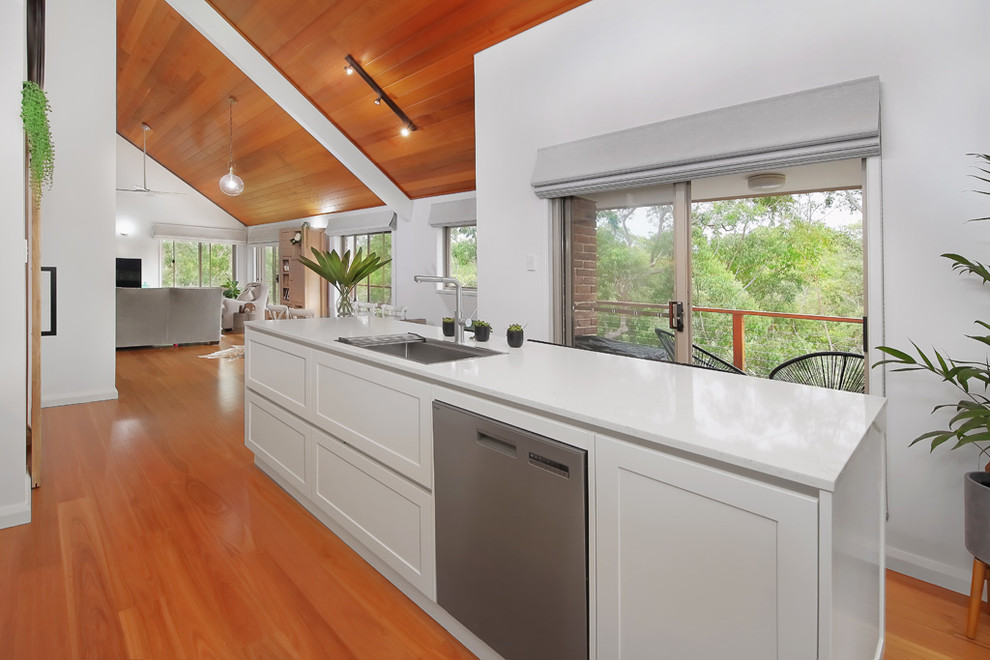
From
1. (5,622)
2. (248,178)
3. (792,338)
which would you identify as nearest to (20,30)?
(5,622)

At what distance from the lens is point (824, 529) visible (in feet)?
2.87

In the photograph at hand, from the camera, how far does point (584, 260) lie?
3469mm

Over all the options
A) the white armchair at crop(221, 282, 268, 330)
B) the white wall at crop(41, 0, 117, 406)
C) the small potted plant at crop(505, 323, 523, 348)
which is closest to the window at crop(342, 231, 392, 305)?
the white armchair at crop(221, 282, 268, 330)

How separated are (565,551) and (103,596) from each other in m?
1.71

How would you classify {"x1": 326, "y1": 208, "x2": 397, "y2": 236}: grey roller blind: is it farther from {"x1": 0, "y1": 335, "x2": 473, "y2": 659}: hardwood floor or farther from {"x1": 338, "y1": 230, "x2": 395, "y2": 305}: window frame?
{"x1": 0, "y1": 335, "x2": 473, "y2": 659}: hardwood floor

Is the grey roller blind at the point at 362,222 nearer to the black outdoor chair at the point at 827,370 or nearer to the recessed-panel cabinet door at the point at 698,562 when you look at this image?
the black outdoor chair at the point at 827,370

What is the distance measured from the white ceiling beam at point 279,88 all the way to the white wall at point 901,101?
3.37 metres

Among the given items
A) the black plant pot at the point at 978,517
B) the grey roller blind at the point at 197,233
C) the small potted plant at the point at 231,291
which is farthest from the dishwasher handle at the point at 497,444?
the grey roller blind at the point at 197,233

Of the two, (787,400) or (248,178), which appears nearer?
(787,400)

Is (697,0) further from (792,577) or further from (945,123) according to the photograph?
(792,577)

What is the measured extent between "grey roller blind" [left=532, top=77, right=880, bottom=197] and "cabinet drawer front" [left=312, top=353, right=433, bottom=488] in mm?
1828

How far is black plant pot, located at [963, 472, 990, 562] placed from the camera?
167 cm

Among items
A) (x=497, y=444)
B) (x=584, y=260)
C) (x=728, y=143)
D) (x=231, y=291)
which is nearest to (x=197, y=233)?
(x=231, y=291)

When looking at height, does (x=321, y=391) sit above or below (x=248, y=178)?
below
